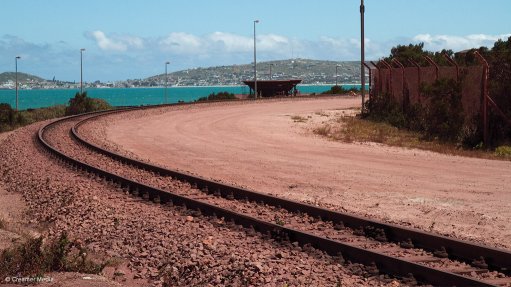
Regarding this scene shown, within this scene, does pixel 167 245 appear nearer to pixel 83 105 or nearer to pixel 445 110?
pixel 445 110

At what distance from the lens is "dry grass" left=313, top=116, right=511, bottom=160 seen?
2401 centimetres

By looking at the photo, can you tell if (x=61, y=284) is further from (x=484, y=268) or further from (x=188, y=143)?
(x=188, y=143)

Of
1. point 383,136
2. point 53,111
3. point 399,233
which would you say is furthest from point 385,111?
point 53,111

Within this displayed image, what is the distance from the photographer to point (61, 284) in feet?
29.0

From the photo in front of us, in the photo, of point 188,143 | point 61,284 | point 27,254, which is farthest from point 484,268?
point 188,143

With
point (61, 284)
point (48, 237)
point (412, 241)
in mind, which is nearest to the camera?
point (61, 284)

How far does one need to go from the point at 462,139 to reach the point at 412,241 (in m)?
15.3

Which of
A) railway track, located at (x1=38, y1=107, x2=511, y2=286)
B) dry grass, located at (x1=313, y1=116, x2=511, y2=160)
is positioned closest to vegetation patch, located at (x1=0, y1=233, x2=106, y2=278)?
railway track, located at (x1=38, y1=107, x2=511, y2=286)

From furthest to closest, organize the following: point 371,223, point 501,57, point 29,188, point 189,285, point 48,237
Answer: point 501,57 → point 29,188 → point 48,237 → point 371,223 → point 189,285

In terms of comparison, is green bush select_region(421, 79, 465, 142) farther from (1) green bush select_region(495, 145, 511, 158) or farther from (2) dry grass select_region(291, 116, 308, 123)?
(2) dry grass select_region(291, 116, 308, 123)

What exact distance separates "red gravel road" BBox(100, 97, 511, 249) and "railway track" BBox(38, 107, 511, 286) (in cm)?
109

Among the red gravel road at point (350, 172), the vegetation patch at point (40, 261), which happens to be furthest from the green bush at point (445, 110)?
the vegetation patch at point (40, 261)

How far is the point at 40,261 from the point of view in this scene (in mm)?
9750

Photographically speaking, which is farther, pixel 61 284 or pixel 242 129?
pixel 242 129
